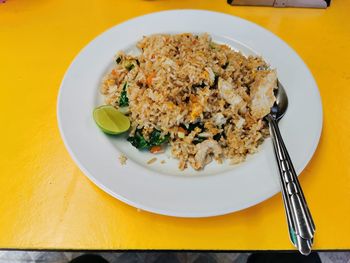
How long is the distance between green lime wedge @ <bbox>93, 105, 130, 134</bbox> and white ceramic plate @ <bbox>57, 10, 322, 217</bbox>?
0.03 m

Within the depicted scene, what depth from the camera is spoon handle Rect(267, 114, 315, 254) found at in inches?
33.1

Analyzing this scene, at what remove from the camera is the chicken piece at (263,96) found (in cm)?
119

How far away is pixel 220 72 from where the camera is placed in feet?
4.08

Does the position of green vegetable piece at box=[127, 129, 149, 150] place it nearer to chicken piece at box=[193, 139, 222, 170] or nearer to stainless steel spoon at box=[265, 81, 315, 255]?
chicken piece at box=[193, 139, 222, 170]

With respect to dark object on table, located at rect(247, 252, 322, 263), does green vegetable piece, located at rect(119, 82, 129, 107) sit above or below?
above

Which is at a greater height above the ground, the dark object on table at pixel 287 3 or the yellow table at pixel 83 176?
the dark object on table at pixel 287 3

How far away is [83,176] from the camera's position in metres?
1.15

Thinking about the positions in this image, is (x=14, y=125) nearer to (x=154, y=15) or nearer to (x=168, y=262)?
(x=154, y=15)

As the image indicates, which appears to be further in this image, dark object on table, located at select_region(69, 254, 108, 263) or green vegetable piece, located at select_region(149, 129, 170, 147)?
dark object on table, located at select_region(69, 254, 108, 263)

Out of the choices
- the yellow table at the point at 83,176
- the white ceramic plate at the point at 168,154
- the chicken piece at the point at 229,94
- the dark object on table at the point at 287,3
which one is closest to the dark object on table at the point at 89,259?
the yellow table at the point at 83,176

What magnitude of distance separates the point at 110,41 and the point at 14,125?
1.72ft

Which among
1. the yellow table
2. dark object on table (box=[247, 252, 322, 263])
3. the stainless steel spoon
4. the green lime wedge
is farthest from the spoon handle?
dark object on table (box=[247, 252, 322, 263])

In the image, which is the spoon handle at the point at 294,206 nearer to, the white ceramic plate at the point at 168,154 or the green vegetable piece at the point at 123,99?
the white ceramic plate at the point at 168,154

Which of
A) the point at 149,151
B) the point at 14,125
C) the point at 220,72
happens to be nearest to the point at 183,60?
the point at 220,72
